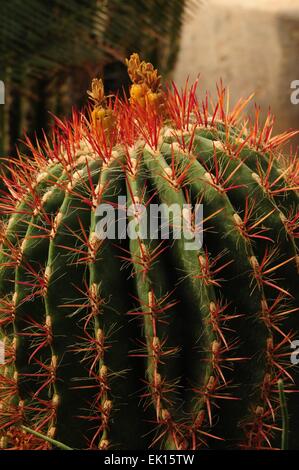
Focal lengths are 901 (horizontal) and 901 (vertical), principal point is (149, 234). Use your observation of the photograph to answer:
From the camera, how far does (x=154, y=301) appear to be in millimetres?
988

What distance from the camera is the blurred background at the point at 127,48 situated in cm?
333

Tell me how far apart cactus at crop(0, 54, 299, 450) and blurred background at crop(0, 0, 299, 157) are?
62.8 inches

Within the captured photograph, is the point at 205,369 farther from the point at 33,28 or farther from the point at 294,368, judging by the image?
the point at 33,28

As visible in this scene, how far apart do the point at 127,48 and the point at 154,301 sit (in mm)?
2841

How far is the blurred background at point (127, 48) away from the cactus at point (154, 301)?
1595 millimetres

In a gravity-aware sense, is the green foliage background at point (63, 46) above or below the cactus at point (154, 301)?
above

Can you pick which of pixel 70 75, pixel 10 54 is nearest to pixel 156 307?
pixel 10 54

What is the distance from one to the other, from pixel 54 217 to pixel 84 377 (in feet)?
0.64

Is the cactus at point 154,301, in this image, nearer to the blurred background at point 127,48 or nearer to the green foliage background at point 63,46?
the blurred background at point 127,48

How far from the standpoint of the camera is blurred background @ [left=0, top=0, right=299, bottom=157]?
333cm

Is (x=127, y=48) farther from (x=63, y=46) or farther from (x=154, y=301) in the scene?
(x=154, y=301)

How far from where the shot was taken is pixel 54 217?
1082 millimetres

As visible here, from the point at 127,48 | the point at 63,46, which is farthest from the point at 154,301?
the point at 127,48

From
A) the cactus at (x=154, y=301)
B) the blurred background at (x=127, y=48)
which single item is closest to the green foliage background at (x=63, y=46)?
the blurred background at (x=127, y=48)
